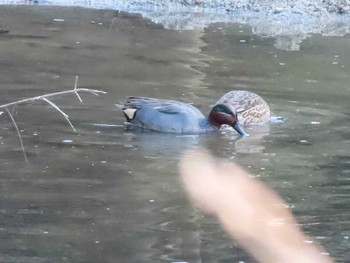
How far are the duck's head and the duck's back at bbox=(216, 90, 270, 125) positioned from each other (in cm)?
43

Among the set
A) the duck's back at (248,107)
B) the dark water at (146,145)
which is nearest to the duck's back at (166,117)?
the dark water at (146,145)

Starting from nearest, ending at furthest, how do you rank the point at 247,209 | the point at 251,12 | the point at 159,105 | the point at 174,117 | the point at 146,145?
the point at 247,209 → the point at 146,145 → the point at 174,117 → the point at 159,105 → the point at 251,12

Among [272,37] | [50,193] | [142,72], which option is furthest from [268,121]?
[272,37]

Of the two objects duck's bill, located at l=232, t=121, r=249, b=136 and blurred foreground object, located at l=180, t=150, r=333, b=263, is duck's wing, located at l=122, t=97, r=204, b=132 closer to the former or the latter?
duck's bill, located at l=232, t=121, r=249, b=136

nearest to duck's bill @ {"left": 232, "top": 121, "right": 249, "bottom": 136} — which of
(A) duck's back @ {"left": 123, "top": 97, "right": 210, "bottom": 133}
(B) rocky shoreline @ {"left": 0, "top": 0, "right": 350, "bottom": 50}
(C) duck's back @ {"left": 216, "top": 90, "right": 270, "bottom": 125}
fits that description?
(A) duck's back @ {"left": 123, "top": 97, "right": 210, "bottom": 133}

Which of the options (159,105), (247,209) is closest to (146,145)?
(159,105)

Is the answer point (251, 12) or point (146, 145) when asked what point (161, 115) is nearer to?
point (146, 145)

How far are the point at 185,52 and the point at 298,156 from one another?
6.73 m

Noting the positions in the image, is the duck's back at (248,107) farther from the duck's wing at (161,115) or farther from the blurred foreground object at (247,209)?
the blurred foreground object at (247,209)

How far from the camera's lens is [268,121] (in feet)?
37.3

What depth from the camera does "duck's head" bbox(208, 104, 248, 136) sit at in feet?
35.3

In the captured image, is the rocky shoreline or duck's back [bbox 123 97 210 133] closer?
→ duck's back [bbox 123 97 210 133]

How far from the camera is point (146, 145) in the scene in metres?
9.92

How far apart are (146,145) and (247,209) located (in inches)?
89.3
